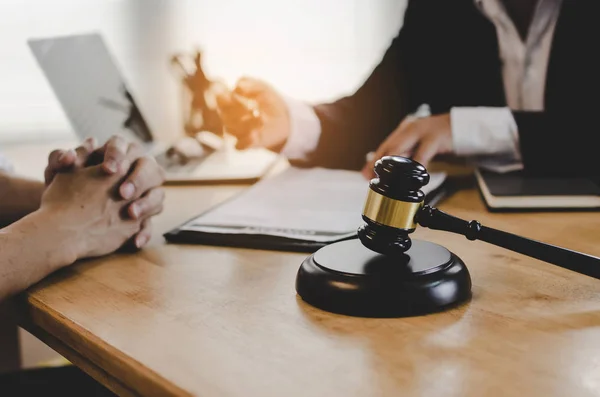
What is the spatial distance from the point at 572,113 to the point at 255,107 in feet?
2.04

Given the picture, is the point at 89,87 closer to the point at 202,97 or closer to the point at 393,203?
the point at 202,97

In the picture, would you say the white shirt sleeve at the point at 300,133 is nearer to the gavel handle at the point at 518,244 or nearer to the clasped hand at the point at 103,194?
the clasped hand at the point at 103,194

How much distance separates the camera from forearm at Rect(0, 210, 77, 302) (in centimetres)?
74

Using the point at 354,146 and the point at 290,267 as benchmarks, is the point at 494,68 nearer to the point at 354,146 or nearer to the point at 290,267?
the point at 354,146

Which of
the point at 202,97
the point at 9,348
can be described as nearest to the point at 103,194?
the point at 202,97

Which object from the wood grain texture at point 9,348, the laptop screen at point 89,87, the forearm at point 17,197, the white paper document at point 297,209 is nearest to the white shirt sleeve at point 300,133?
the white paper document at point 297,209

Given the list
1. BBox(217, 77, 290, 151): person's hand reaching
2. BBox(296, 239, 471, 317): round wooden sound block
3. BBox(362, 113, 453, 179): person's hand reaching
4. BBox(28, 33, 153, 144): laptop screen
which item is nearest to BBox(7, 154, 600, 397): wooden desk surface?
BBox(296, 239, 471, 317): round wooden sound block

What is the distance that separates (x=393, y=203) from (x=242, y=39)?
1595 mm

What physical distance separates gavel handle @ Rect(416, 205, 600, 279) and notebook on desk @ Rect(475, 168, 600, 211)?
1.16 ft

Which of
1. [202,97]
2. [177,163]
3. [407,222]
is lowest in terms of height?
[177,163]

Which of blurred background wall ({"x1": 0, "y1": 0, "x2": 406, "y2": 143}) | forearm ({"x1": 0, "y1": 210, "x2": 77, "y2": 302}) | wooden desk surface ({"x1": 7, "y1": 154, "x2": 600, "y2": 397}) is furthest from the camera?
blurred background wall ({"x1": 0, "y1": 0, "x2": 406, "y2": 143})

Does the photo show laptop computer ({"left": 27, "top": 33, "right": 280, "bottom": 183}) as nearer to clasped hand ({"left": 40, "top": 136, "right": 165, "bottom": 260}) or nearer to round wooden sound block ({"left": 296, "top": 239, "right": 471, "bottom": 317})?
clasped hand ({"left": 40, "top": 136, "right": 165, "bottom": 260})

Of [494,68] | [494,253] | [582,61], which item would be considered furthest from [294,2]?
[494,253]

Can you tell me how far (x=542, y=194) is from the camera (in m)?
1.02
